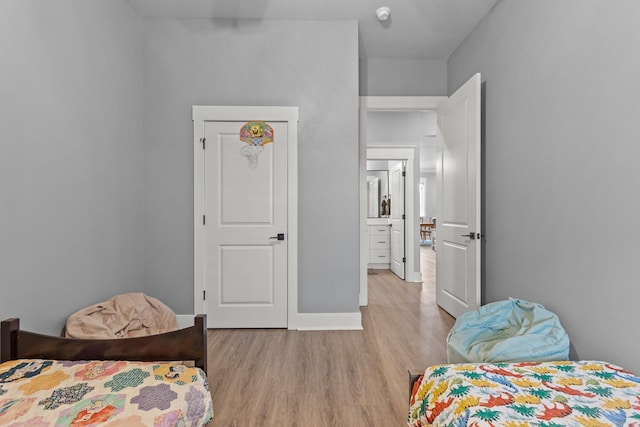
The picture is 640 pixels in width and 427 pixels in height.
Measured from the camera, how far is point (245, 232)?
3.40 metres

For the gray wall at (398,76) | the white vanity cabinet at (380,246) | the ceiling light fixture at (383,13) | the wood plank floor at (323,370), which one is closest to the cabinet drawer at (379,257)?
the white vanity cabinet at (380,246)

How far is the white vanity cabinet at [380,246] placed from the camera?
689cm

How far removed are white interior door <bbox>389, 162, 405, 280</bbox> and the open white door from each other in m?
1.85

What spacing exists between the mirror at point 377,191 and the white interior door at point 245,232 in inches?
157

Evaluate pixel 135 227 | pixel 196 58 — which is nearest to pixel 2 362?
pixel 135 227

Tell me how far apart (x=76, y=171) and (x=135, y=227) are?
900 millimetres

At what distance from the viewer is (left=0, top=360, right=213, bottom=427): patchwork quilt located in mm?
1189

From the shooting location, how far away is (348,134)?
134 inches

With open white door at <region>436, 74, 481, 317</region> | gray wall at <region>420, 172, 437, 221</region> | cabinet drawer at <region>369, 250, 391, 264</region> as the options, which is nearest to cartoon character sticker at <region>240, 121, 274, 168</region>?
open white door at <region>436, 74, 481, 317</region>

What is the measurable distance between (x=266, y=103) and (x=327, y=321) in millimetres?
2118

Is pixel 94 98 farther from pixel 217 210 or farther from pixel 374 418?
pixel 374 418

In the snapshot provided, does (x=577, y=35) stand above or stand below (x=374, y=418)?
above

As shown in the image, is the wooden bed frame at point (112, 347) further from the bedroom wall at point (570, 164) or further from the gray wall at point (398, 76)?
the gray wall at point (398, 76)

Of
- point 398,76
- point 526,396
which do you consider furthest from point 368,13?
point 526,396
